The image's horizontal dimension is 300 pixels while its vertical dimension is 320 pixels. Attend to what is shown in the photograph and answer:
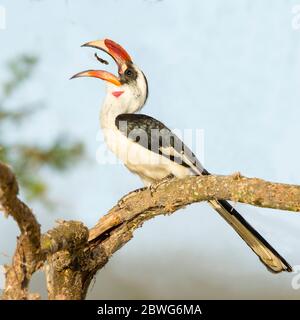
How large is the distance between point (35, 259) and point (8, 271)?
0.14 m

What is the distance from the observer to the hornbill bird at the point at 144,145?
13.7 feet

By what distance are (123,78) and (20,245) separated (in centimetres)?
182

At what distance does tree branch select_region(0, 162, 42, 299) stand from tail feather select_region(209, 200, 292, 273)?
3.38ft

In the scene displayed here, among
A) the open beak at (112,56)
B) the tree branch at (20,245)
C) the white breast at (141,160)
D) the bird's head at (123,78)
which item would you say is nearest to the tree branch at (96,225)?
the tree branch at (20,245)

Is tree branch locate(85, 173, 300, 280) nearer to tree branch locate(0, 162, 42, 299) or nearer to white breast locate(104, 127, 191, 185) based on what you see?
white breast locate(104, 127, 191, 185)

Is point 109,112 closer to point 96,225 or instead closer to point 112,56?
point 112,56

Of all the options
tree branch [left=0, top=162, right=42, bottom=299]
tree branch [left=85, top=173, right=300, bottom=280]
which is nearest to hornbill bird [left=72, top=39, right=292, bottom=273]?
tree branch [left=85, top=173, right=300, bottom=280]

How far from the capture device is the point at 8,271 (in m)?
3.56

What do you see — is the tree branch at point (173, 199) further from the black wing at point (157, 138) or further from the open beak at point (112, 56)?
the open beak at point (112, 56)

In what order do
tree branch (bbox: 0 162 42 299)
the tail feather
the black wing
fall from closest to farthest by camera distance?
1. tree branch (bbox: 0 162 42 299)
2. the tail feather
3. the black wing

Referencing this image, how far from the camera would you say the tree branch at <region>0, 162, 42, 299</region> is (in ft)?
10.5

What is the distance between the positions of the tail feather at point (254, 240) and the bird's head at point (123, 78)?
39.6 inches

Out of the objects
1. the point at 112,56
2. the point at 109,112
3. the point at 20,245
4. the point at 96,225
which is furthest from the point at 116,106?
the point at 20,245

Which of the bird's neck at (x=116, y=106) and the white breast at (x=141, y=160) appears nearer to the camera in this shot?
the white breast at (x=141, y=160)
